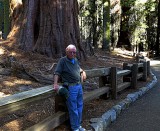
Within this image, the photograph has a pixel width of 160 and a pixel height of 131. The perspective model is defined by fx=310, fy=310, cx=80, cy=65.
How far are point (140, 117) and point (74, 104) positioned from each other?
2645 millimetres

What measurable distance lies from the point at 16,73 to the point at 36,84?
0.82 meters

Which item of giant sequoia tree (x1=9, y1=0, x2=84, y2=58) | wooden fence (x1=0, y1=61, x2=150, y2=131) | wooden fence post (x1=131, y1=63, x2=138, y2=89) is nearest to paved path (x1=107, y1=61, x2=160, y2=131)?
wooden fence (x1=0, y1=61, x2=150, y2=131)

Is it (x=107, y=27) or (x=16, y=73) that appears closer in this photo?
(x=16, y=73)

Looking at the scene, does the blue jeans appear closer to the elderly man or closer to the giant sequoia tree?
the elderly man

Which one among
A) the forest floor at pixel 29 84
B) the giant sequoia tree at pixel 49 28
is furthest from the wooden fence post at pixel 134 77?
the giant sequoia tree at pixel 49 28

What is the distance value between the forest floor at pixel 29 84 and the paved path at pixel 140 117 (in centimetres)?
46

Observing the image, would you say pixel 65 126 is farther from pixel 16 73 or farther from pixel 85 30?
pixel 85 30

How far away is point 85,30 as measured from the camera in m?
40.0

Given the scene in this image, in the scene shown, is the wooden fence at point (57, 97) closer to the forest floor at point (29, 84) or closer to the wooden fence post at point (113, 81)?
the wooden fence post at point (113, 81)

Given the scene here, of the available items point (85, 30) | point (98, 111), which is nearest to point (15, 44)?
point (98, 111)

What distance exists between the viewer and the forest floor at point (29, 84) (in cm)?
607

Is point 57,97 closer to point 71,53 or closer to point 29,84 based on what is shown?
point 71,53

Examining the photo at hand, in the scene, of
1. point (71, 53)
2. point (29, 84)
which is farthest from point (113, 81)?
point (71, 53)

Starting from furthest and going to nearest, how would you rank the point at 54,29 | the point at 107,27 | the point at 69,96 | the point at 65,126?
the point at 107,27 → the point at 54,29 → the point at 65,126 → the point at 69,96
